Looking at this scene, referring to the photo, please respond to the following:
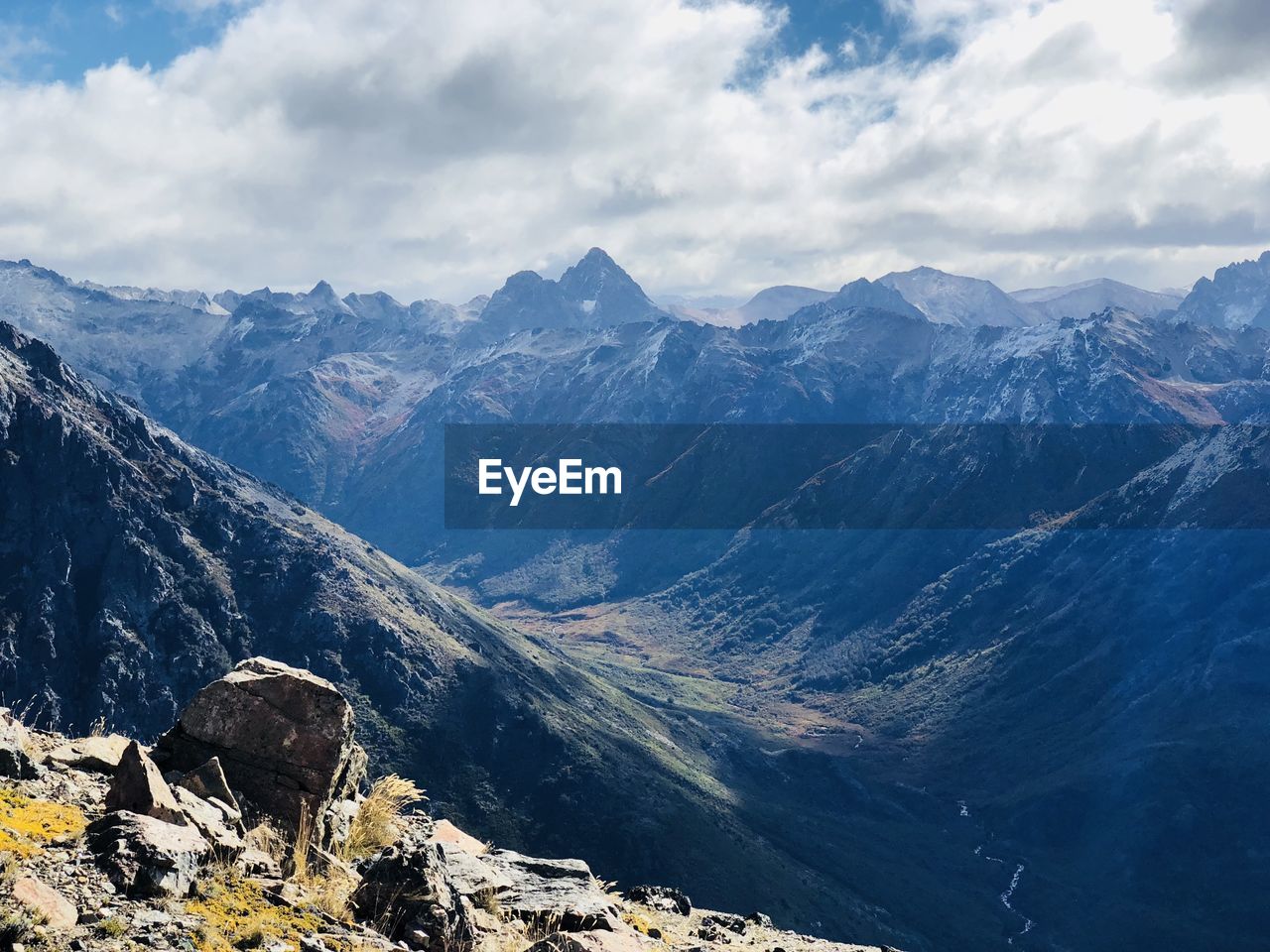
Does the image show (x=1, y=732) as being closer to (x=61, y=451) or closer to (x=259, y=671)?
(x=259, y=671)

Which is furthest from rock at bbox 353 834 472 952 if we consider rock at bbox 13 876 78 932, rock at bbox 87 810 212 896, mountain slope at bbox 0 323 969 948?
mountain slope at bbox 0 323 969 948

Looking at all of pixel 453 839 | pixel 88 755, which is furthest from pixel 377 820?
pixel 88 755

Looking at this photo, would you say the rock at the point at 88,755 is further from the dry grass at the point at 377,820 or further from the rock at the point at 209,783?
the dry grass at the point at 377,820

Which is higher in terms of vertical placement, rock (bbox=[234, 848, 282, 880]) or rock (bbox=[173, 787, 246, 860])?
rock (bbox=[173, 787, 246, 860])

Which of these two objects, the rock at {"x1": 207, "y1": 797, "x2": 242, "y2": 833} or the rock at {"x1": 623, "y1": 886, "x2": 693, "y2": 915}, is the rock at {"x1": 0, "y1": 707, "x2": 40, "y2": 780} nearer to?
the rock at {"x1": 207, "y1": 797, "x2": 242, "y2": 833}

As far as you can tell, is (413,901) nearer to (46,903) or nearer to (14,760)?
(46,903)

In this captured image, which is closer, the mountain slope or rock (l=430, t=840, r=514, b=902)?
rock (l=430, t=840, r=514, b=902)

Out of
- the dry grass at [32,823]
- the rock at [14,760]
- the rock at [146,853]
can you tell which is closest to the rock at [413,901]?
the rock at [146,853]

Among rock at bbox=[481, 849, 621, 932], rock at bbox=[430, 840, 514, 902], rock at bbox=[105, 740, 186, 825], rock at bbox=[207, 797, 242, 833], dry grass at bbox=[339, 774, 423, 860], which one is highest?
rock at bbox=[105, 740, 186, 825]
